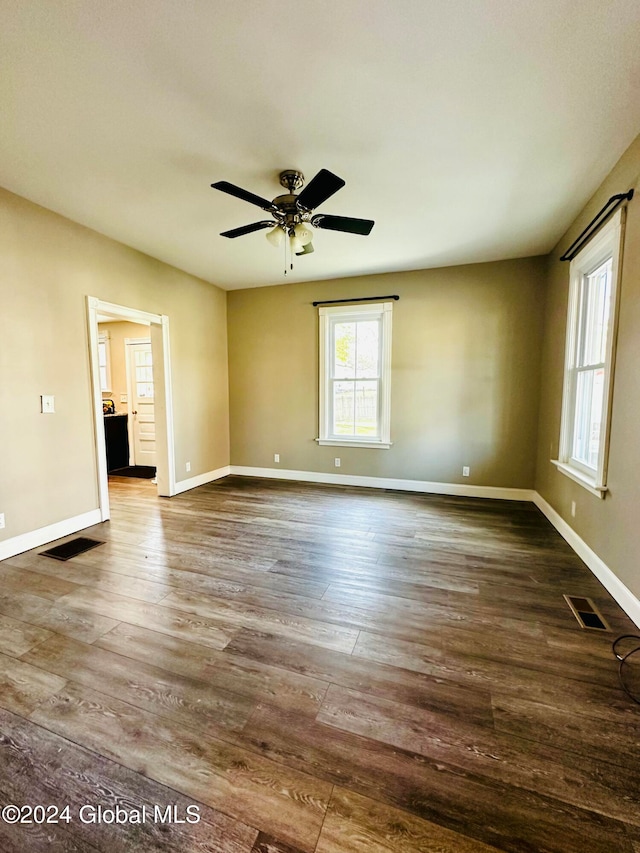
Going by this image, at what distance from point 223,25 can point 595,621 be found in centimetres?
347

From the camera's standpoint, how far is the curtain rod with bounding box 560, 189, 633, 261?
2.28 m

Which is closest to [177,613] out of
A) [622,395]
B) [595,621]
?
[595,621]

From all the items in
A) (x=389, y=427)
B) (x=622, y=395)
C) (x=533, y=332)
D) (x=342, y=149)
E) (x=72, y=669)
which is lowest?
(x=72, y=669)

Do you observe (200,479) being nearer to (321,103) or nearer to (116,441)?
(116,441)

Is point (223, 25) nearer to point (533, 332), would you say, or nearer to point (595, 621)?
point (595, 621)

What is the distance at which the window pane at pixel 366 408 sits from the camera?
16.0 feet

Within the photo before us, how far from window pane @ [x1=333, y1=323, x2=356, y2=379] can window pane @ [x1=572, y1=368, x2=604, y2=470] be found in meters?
2.61

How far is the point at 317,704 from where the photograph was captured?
1.50m

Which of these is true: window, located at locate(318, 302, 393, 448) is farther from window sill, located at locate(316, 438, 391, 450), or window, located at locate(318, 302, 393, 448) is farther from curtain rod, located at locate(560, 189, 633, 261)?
curtain rod, located at locate(560, 189, 633, 261)

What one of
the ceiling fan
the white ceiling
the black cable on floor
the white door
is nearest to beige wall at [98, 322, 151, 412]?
the white door

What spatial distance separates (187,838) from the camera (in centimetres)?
104

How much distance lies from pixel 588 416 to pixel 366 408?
2491mm

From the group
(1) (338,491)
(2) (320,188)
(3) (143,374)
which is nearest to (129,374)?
(3) (143,374)

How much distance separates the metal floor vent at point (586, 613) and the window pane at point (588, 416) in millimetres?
1078
